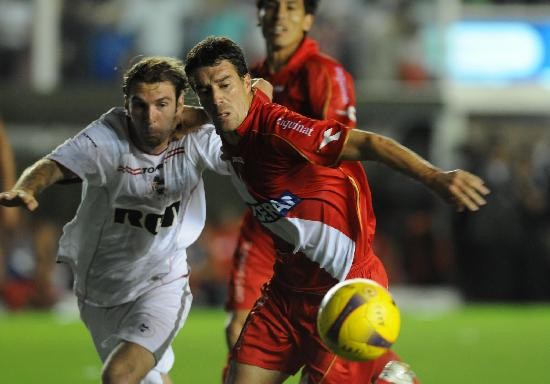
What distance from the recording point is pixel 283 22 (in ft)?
25.7

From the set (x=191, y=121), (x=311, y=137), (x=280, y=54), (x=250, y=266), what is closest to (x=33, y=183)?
(x=191, y=121)

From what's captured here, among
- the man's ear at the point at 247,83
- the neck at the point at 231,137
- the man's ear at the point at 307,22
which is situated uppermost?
the man's ear at the point at 307,22

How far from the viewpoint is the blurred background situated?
17469 mm

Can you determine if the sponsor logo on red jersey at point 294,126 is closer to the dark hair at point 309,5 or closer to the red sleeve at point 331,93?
the red sleeve at point 331,93

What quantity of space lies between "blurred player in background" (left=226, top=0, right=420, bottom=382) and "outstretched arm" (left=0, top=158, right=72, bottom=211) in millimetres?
1790

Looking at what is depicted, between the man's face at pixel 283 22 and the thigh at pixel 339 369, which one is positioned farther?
the man's face at pixel 283 22

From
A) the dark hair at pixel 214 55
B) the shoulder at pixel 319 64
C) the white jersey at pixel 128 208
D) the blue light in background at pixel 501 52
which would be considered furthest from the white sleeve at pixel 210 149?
the blue light in background at pixel 501 52

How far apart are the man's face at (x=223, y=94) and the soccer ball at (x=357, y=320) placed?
3.00ft

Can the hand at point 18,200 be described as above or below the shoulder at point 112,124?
below

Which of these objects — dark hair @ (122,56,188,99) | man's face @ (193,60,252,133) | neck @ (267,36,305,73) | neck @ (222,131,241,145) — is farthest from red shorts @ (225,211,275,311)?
man's face @ (193,60,252,133)

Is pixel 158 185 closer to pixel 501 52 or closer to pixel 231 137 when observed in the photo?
pixel 231 137

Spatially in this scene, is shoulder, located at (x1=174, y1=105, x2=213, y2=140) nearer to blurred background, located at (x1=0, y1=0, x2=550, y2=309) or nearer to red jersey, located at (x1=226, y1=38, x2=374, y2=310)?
red jersey, located at (x1=226, y1=38, x2=374, y2=310)

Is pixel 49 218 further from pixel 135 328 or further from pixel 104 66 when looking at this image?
pixel 135 328

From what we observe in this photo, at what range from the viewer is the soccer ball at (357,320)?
5.48 meters
